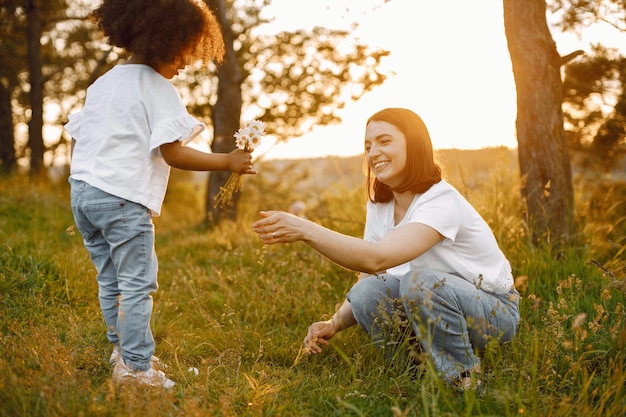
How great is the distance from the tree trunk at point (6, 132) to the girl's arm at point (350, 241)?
9.82 m

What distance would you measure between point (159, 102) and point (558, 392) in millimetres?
2078

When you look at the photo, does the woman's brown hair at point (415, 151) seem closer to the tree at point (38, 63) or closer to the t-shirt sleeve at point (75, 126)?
the t-shirt sleeve at point (75, 126)

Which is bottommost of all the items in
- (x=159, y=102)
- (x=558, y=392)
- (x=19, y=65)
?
(x=558, y=392)

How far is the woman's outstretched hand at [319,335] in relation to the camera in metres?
2.65

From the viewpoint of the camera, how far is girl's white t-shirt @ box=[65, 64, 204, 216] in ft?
7.85

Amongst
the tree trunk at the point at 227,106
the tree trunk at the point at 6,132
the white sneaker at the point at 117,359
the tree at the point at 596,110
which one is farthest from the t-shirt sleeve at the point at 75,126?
the tree trunk at the point at 6,132

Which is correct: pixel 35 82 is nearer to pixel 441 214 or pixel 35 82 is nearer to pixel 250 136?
pixel 250 136

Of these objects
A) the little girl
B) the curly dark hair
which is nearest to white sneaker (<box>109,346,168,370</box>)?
the little girl

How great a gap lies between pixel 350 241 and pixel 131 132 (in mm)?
1062

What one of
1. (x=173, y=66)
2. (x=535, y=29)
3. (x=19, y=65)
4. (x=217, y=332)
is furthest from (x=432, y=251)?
(x=19, y=65)

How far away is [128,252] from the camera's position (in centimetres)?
244

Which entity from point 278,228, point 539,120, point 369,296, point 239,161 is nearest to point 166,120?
point 239,161

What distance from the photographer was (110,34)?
102 inches

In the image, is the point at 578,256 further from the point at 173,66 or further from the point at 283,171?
the point at 283,171
